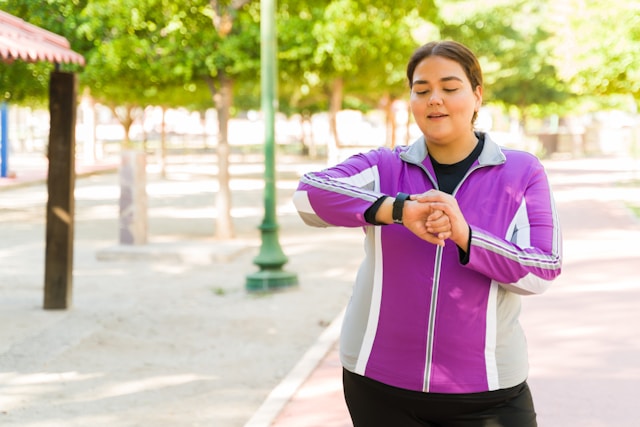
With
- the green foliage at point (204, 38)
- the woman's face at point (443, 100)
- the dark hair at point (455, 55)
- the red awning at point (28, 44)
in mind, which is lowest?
the woman's face at point (443, 100)

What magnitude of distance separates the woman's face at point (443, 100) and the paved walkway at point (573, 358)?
3174 mm

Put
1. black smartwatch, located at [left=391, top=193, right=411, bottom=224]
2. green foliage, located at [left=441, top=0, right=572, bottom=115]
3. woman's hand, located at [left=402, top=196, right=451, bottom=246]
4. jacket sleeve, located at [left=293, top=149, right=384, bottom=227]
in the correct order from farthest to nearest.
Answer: green foliage, located at [left=441, top=0, right=572, bottom=115] < jacket sleeve, located at [left=293, top=149, right=384, bottom=227] < black smartwatch, located at [left=391, top=193, right=411, bottom=224] < woman's hand, located at [left=402, top=196, right=451, bottom=246]

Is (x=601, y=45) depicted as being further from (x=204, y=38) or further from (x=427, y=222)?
(x=427, y=222)

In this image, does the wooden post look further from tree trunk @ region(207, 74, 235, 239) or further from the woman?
the woman

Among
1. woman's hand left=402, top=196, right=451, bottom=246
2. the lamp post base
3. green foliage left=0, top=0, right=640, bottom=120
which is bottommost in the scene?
the lamp post base

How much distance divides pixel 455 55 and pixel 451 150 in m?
0.25

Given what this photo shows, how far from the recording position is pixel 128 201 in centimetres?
1459

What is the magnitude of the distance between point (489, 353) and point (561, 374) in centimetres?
428

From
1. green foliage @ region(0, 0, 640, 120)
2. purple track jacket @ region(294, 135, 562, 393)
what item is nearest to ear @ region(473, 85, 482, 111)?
purple track jacket @ region(294, 135, 562, 393)

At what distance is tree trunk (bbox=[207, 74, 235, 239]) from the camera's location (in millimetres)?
15703

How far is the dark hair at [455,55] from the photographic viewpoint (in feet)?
8.43

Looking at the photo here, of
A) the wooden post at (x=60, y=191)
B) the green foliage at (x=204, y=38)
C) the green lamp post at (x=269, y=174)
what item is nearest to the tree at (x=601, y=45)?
the green foliage at (x=204, y=38)

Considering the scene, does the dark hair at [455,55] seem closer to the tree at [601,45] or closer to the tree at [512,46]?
the tree at [601,45]

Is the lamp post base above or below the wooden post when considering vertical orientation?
below
